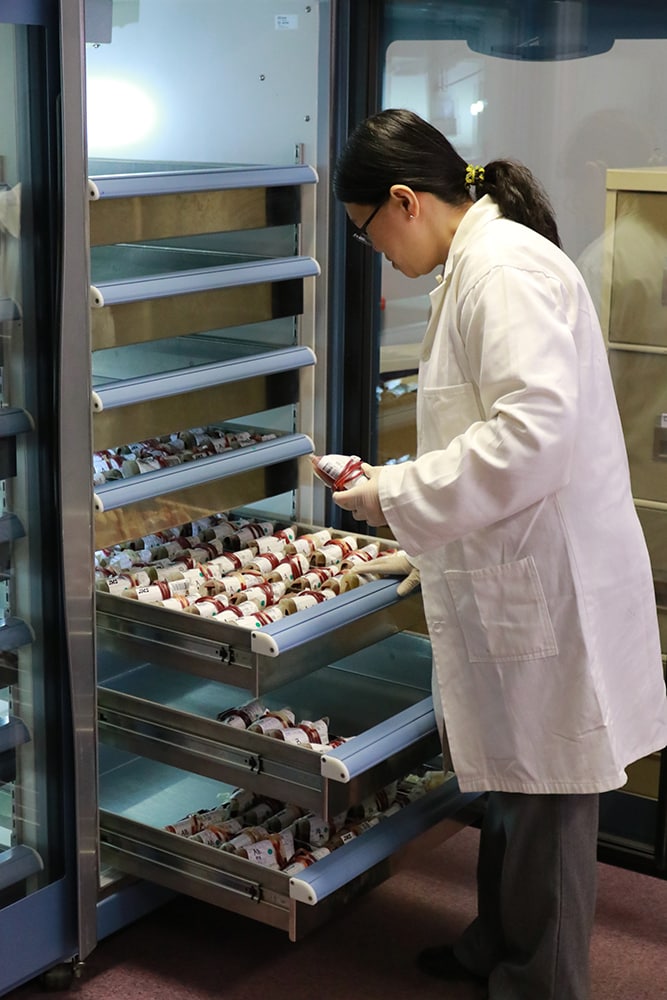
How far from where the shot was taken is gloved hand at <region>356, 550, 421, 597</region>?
108 inches

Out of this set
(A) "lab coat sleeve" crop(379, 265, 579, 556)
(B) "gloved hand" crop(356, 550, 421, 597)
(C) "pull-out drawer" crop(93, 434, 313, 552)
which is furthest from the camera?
(B) "gloved hand" crop(356, 550, 421, 597)

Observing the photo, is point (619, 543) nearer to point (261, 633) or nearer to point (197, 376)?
point (261, 633)

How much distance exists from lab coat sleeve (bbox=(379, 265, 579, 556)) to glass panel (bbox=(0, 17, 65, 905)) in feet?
2.18

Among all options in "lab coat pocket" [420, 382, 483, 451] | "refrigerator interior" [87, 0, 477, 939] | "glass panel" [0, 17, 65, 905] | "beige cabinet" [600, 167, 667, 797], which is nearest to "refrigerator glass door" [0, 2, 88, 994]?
"glass panel" [0, 17, 65, 905]

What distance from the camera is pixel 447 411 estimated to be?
2.27 m

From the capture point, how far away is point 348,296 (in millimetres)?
3221

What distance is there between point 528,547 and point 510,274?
0.45 meters

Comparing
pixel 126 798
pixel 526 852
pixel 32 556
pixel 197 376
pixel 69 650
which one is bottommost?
pixel 126 798

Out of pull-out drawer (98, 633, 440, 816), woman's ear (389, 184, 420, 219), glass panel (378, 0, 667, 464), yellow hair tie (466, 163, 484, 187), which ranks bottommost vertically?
pull-out drawer (98, 633, 440, 816)

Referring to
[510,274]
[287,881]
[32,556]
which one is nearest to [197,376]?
[32,556]

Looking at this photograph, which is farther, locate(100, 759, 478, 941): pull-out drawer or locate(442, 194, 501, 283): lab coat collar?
locate(100, 759, 478, 941): pull-out drawer

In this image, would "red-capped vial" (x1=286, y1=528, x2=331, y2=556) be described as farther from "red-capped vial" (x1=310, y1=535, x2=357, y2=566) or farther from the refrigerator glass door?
the refrigerator glass door

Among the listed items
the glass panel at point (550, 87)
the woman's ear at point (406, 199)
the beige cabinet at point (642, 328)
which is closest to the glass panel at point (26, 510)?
the woman's ear at point (406, 199)

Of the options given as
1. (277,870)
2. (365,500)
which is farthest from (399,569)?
(277,870)
